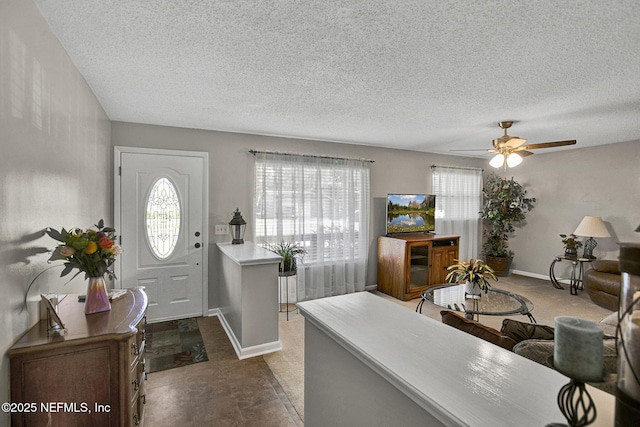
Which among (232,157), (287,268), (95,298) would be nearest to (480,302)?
(287,268)

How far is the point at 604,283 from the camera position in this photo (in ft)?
13.5

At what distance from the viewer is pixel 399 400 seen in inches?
37.3

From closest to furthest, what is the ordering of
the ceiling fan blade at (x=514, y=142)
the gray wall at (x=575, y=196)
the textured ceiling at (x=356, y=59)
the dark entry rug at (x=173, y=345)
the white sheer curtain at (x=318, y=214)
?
the textured ceiling at (x=356, y=59)
the dark entry rug at (x=173, y=345)
the ceiling fan blade at (x=514, y=142)
the white sheer curtain at (x=318, y=214)
the gray wall at (x=575, y=196)

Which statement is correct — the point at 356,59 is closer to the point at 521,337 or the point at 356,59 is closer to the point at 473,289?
the point at 521,337

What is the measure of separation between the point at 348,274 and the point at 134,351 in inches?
137

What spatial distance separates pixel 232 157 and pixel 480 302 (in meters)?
3.33

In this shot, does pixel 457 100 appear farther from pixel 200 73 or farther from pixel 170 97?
pixel 170 97

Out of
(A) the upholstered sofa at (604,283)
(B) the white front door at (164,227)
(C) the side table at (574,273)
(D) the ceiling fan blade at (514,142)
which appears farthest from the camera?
(C) the side table at (574,273)

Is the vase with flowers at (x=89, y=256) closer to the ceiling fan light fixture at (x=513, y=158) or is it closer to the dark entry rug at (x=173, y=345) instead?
the dark entry rug at (x=173, y=345)

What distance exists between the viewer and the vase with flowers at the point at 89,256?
1611mm

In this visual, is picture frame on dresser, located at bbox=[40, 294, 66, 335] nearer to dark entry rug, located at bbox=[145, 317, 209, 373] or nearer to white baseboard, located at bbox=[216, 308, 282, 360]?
dark entry rug, located at bbox=[145, 317, 209, 373]

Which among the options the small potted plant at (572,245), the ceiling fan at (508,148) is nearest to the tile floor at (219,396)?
the ceiling fan at (508,148)

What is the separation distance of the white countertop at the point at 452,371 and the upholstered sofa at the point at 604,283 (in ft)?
14.2

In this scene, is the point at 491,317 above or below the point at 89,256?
below
